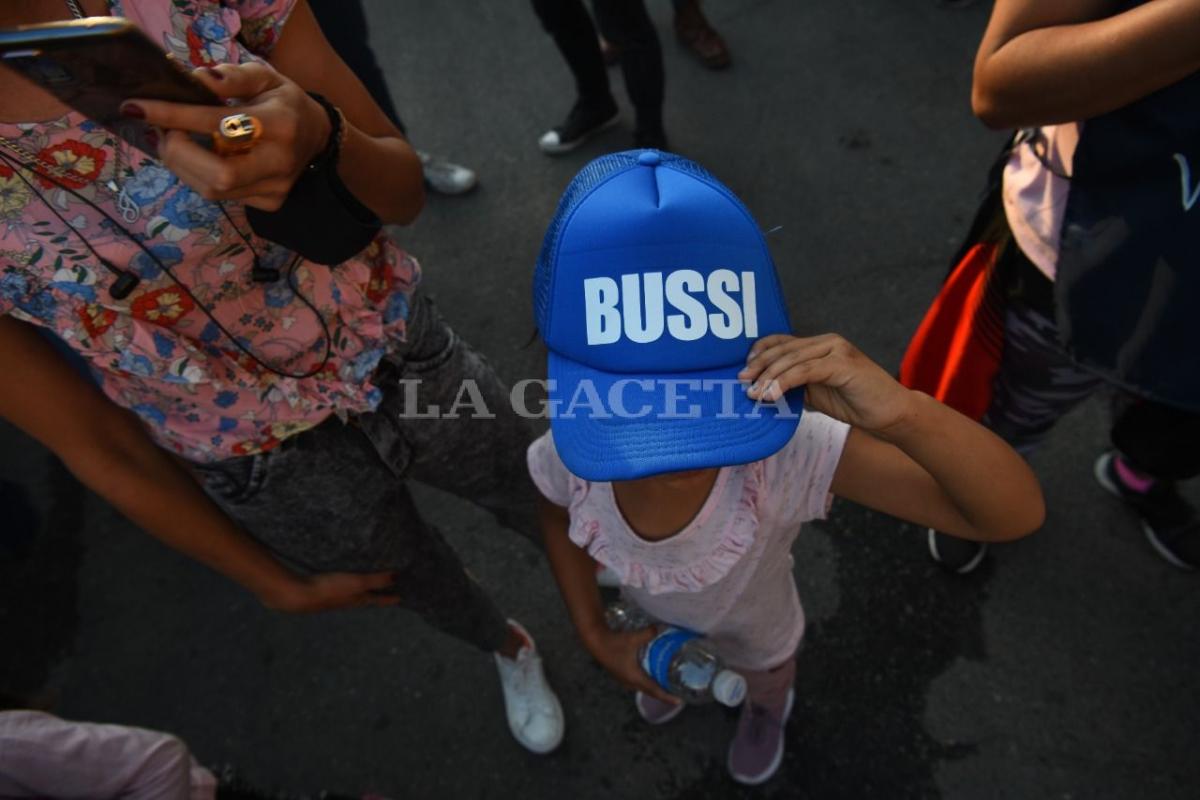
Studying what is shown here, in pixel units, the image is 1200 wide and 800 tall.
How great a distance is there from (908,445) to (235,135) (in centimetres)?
95

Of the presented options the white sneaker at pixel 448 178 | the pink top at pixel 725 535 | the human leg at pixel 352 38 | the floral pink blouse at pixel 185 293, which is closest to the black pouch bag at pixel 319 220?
the floral pink blouse at pixel 185 293

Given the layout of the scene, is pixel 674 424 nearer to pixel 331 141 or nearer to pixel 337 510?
pixel 331 141

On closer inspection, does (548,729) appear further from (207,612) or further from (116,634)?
(116,634)

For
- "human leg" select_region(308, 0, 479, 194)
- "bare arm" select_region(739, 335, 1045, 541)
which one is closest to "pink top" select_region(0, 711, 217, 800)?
"bare arm" select_region(739, 335, 1045, 541)

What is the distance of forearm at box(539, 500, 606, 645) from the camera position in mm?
1655

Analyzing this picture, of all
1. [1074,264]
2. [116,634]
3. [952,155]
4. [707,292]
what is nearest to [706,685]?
[707,292]

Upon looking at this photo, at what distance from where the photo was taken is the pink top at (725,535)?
1.33m

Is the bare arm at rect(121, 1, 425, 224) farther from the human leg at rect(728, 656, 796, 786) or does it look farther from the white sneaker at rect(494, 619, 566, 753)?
the human leg at rect(728, 656, 796, 786)

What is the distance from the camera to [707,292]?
42.8 inches

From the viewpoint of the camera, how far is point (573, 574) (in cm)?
166

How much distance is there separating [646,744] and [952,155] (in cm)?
268

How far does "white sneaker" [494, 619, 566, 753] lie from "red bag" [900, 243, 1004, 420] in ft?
4.32

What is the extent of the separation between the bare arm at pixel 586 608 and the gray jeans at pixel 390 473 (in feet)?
0.64

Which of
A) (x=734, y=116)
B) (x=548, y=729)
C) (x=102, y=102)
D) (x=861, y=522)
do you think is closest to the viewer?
(x=102, y=102)
